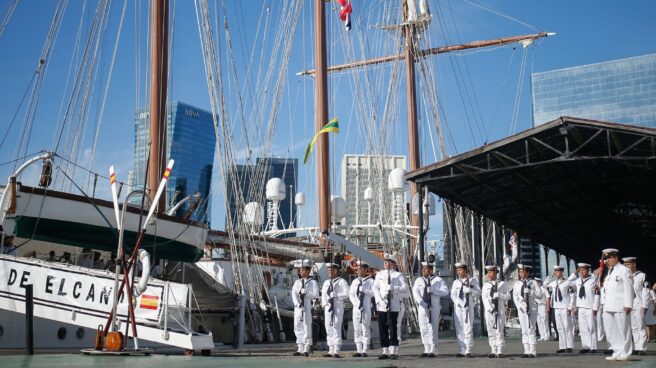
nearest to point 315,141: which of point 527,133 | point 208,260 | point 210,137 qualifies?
point 208,260

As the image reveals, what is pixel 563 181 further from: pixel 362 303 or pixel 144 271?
pixel 144 271

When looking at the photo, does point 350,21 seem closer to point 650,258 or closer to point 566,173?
point 566,173

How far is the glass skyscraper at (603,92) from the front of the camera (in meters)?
141

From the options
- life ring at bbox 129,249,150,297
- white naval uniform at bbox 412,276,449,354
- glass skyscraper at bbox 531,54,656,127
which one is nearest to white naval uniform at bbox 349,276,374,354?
white naval uniform at bbox 412,276,449,354

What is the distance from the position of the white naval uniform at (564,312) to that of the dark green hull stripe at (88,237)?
8.50 meters

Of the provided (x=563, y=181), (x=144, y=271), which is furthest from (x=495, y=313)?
(x=563, y=181)

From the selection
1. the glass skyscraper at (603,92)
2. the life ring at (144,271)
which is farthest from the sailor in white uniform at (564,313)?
the glass skyscraper at (603,92)

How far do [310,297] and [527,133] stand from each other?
8919mm

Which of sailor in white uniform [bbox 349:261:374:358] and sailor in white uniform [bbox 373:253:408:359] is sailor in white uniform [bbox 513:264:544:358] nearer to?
sailor in white uniform [bbox 373:253:408:359]

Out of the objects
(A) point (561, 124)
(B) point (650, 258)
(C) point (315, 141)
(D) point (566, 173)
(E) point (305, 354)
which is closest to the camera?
(E) point (305, 354)

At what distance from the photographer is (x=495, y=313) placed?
1281 centimetres

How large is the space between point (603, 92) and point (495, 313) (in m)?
149

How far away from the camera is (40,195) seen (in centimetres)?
1349

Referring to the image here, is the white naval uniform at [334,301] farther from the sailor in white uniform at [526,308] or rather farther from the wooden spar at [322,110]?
the wooden spar at [322,110]
